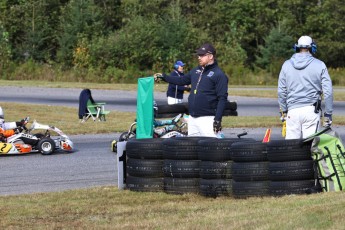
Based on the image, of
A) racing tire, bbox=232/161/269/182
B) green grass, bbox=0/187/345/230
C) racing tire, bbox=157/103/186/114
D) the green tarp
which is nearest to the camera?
green grass, bbox=0/187/345/230

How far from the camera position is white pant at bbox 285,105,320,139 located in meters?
10.2

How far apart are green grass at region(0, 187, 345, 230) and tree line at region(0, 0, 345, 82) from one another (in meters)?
33.8

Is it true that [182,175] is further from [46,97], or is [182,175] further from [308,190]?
[46,97]

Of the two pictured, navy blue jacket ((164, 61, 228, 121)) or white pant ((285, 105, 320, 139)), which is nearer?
white pant ((285, 105, 320, 139))

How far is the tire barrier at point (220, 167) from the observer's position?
9.55 metres

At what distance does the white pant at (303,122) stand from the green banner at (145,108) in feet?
9.60

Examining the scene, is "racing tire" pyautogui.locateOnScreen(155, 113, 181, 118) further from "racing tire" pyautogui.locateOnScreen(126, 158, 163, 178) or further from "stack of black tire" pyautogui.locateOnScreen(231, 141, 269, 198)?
"stack of black tire" pyautogui.locateOnScreen(231, 141, 269, 198)

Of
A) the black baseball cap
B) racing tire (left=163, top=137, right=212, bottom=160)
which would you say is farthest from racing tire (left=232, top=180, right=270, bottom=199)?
the black baseball cap

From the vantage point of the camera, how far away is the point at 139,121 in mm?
13281

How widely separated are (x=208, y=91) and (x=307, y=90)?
58.6 inches

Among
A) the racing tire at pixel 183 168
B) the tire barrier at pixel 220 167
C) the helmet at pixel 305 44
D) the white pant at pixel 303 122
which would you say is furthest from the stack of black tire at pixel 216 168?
the helmet at pixel 305 44

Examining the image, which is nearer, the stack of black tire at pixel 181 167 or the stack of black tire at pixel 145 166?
the stack of black tire at pixel 181 167

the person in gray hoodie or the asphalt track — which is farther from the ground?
the person in gray hoodie

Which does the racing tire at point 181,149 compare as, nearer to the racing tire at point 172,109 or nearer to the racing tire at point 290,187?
the racing tire at point 290,187
